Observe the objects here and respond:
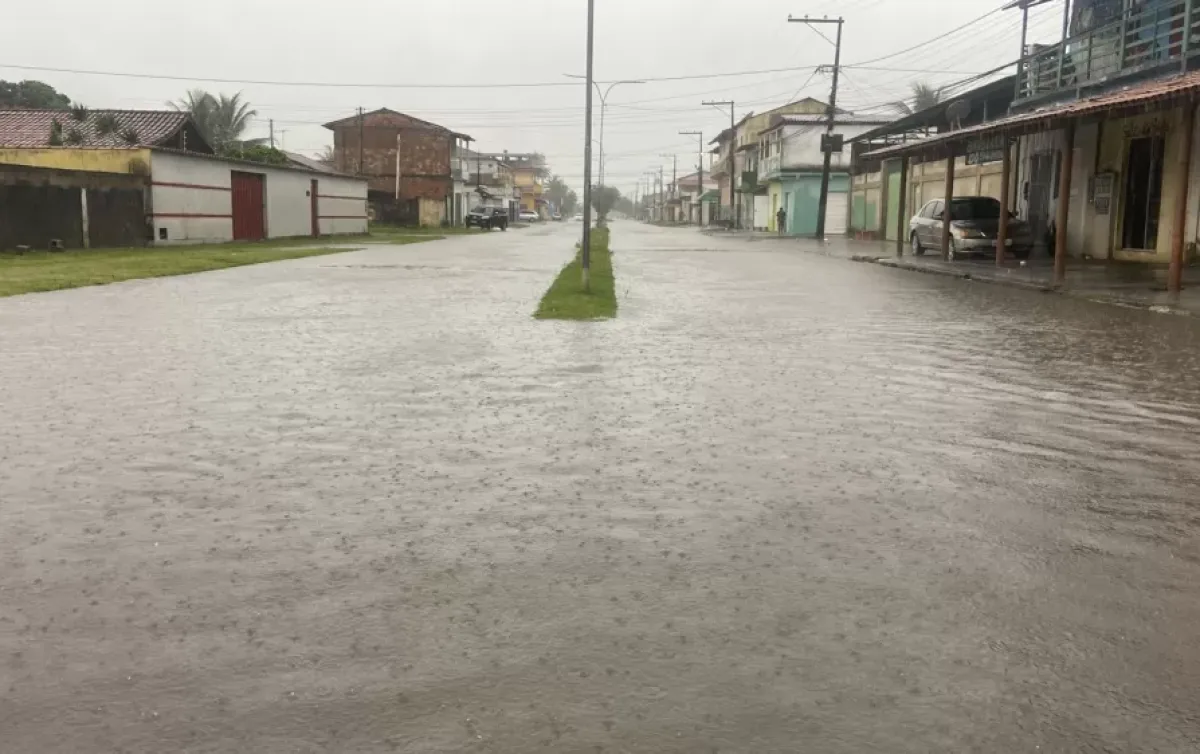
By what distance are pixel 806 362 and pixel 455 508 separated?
549cm

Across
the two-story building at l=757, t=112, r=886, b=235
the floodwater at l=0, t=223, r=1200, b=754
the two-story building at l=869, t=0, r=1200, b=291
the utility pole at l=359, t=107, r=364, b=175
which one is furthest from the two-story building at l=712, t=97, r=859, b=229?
the floodwater at l=0, t=223, r=1200, b=754

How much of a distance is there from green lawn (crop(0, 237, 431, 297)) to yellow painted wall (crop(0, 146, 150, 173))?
2879mm

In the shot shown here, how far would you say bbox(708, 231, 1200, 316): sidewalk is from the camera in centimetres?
1620

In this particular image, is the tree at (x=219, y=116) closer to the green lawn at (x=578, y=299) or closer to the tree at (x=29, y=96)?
the tree at (x=29, y=96)

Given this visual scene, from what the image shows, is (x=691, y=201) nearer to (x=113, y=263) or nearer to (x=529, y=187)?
(x=529, y=187)

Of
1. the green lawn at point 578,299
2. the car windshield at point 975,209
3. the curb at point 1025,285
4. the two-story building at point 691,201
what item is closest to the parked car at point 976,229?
the car windshield at point 975,209

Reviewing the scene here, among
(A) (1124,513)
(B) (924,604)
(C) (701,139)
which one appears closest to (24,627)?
(B) (924,604)

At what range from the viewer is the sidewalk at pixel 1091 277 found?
53.2 feet

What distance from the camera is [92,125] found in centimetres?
4334

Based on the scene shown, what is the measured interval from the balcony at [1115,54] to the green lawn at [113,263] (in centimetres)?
1957

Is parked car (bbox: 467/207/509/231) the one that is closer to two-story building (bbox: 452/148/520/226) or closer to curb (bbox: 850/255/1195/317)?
two-story building (bbox: 452/148/520/226)

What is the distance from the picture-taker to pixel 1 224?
28000 millimetres

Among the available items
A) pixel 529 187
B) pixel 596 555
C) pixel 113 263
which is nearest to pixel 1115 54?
pixel 113 263

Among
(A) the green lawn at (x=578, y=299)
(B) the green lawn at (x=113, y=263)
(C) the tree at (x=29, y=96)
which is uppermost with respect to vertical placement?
(C) the tree at (x=29, y=96)
